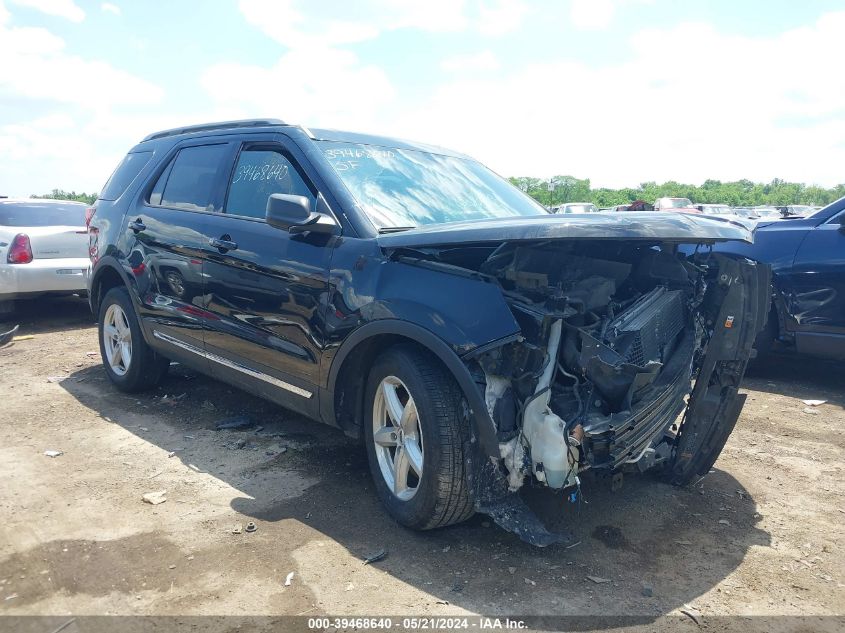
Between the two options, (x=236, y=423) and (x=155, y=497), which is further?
(x=236, y=423)

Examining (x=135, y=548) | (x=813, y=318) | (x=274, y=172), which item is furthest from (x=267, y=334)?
(x=813, y=318)

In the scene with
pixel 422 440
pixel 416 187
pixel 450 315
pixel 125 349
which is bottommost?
pixel 125 349

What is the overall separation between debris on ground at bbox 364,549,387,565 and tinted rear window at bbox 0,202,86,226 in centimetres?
779

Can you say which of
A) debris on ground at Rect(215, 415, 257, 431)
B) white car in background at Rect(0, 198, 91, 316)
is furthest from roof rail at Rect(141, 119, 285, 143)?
white car in background at Rect(0, 198, 91, 316)

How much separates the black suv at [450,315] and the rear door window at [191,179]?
28 mm

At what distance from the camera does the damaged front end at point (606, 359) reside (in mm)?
2973

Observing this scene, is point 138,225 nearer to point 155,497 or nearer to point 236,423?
point 236,423

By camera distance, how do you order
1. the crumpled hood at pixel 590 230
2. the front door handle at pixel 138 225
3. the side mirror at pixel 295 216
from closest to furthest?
the crumpled hood at pixel 590 230 → the side mirror at pixel 295 216 → the front door handle at pixel 138 225

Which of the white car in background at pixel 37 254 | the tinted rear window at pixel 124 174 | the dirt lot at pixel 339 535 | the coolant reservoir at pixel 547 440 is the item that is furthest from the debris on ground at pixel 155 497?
the white car in background at pixel 37 254

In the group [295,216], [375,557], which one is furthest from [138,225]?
[375,557]

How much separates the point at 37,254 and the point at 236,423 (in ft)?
17.0

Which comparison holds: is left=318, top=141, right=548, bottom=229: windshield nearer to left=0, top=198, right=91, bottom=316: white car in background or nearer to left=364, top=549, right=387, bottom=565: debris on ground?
left=364, top=549, right=387, bottom=565: debris on ground

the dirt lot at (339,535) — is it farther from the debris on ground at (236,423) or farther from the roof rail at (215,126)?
the roof rail at (215,126)

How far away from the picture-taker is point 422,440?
10.4ft
